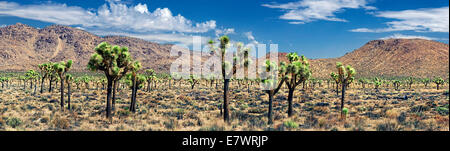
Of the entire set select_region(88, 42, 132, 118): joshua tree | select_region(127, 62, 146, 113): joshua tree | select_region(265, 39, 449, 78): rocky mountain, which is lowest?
select_region(127, 62, 146, 113): joshua tree

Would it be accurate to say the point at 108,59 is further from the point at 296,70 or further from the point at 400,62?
the point at 400,62

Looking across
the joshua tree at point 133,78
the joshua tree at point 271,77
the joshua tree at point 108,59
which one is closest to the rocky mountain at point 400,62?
the joshua tree at point 133,78

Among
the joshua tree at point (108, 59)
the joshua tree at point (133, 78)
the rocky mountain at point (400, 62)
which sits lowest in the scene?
the joshua tree at point (133, 78)

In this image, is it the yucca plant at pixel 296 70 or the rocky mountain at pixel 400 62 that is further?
the rocky mountain at pixel 400 62

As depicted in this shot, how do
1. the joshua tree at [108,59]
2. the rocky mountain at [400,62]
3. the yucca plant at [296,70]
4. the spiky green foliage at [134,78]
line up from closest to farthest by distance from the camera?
the joshua tree at [108,59]
the yucca plant at [296,70]
the spiky green foliage at [134,78]
the rocky mountain at [400,62]

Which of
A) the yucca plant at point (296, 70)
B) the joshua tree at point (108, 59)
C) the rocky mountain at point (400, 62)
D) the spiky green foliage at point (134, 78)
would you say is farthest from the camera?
the rocky mountain at point (400, 62)

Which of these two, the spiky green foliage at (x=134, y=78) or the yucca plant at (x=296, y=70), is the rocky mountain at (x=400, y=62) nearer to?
the yucca plant at (x=296, y=70)

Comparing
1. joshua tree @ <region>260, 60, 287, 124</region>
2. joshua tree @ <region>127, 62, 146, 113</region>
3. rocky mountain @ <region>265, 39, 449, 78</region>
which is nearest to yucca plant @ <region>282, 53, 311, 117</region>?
joshua tree @ <region>260, 60, 287, 124</region>

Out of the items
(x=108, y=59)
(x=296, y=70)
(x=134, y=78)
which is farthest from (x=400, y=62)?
(x=108, y=59)

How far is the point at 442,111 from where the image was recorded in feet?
72.7

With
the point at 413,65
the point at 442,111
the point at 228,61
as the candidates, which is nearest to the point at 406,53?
the point at 413,65

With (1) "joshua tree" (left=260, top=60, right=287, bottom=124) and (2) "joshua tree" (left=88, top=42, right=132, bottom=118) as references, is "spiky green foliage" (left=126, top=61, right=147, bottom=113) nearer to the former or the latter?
(2) "joshua tree" (left=88, top=42, right=132, bottom=118)
